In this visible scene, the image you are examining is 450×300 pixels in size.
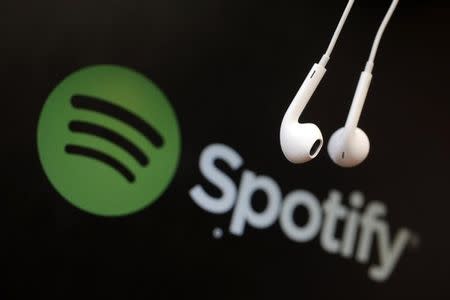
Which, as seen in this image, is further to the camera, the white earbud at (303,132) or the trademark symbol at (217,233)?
the trademark symbol at (217,233)

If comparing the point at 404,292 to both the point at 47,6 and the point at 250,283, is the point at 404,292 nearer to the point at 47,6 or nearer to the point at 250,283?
the point at 250,283

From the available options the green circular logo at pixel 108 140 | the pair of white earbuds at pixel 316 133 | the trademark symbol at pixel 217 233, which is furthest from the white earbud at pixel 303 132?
the trademark symbol at pixel 217 233

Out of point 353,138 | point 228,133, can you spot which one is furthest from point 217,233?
point 353,138

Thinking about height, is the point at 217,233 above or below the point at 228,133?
below

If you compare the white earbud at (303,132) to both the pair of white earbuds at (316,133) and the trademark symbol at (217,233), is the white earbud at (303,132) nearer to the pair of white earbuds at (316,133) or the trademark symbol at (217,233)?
the pair of white earbuds at (316,133)

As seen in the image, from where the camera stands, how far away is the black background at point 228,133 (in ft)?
7.06

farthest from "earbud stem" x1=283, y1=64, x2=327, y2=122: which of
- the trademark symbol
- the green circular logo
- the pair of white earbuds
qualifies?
the trademark symbol

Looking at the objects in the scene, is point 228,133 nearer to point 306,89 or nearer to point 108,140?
point 108,140

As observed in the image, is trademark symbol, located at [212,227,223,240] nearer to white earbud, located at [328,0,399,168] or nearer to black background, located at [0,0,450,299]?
black background, located at [0,0,450,299]

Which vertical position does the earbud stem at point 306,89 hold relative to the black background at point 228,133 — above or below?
below

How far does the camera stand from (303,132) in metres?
1.22

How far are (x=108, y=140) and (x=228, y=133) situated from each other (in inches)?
18.8

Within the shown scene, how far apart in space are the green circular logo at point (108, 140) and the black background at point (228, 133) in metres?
0.04

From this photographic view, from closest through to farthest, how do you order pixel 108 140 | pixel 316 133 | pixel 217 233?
pixel 316 133
pixel 108 140
pixel 217 233
